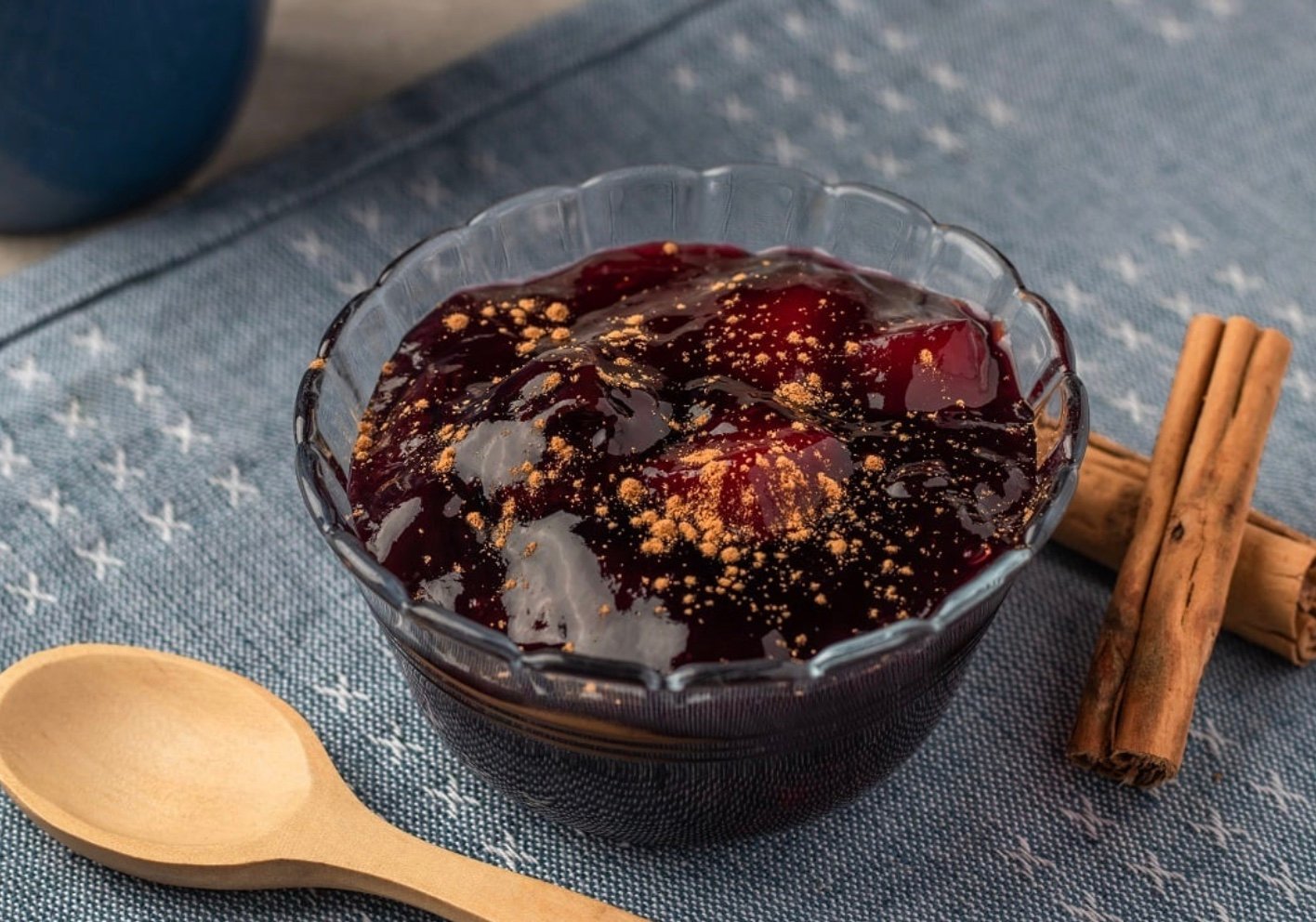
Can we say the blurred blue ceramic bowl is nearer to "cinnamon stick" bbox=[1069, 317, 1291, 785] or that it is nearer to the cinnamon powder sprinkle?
the cinnamon powder sprinkle

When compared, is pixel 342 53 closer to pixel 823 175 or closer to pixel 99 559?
pixel 823 175

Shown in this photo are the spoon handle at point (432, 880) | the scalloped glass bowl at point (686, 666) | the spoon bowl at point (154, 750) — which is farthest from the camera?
the spoon bowl at point (154, 750)

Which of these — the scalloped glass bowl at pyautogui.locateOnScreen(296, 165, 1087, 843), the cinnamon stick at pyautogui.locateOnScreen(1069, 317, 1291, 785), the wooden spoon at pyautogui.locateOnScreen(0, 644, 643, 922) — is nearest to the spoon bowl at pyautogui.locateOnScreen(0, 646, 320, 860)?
the wooden spoon at pyautogui.locateOnScreen(0, 644, 643, 922)

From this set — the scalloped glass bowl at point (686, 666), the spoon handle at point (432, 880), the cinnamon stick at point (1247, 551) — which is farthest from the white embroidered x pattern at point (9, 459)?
the cinnamon stick at point (1247, 551)

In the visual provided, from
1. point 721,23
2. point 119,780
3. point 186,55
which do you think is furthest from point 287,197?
point 119,780

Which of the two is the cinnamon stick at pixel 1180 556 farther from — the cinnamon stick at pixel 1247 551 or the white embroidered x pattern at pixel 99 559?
the white embroidered x pattern at pixel 99 559

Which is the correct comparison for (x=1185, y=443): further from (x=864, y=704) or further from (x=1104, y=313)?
(x=864, y=704)

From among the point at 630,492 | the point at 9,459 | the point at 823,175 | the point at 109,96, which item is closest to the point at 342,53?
the point at 109,96
